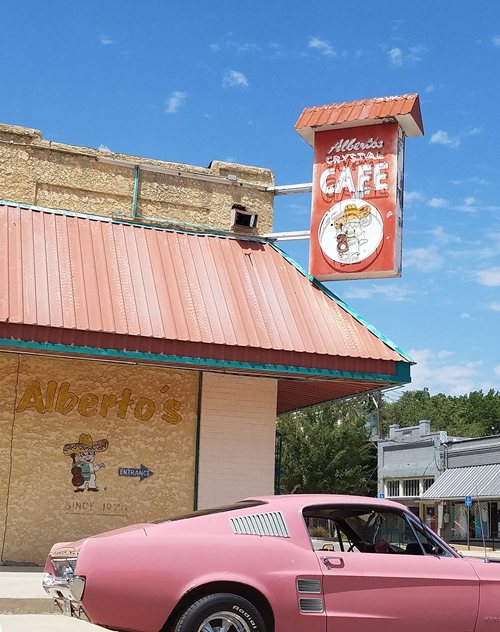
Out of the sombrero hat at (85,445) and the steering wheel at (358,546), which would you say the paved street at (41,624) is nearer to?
the steering wheel at (358,546)

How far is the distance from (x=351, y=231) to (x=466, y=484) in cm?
3536

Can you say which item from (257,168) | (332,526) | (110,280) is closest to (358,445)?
(257,168)

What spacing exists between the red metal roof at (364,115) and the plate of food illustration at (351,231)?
159 centimetres

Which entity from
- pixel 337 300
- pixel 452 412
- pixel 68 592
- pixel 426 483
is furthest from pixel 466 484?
pixel 452 412

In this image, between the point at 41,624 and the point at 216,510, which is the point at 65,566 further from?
the point at 41,624

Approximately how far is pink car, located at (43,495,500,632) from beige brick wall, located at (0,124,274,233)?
9846 mm

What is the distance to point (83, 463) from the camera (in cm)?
1463

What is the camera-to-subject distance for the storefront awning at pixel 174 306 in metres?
13.5

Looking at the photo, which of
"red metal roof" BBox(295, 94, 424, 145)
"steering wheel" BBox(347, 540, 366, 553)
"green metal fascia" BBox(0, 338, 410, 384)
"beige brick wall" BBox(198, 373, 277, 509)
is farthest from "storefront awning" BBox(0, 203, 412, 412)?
"steering wheel" BBox(347, 540, 366, 553)

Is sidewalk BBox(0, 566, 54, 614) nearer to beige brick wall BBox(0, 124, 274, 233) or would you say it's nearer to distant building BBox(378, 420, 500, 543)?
beige brick wall BBox(0, 124, 274, 233)

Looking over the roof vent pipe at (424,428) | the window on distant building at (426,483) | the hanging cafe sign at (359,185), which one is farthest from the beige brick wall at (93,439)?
the roof vent pipe at (424,428)

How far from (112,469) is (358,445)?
39.5 meters

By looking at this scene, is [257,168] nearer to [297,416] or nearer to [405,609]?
[405,609]

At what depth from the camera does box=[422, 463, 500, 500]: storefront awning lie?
46594 millimetres
